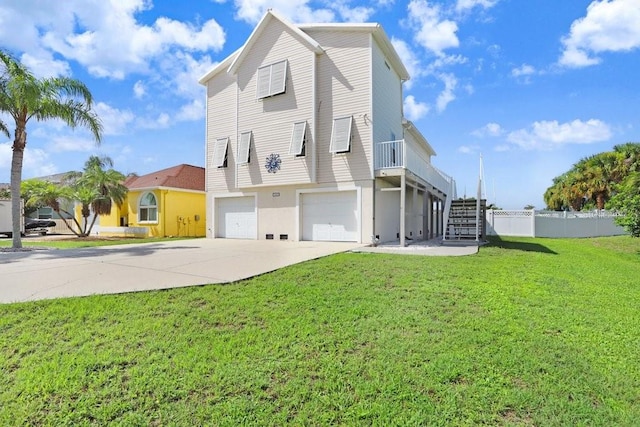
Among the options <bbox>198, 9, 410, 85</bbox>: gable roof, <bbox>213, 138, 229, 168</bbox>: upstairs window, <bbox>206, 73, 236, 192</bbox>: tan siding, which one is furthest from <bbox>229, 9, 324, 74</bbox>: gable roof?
<bbox>213, 138, 229, 168</bbox>: upstairs window

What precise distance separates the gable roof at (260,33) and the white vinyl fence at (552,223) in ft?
50.3

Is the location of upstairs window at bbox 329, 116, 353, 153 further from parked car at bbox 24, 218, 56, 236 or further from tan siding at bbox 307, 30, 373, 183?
parked car at bbox 24, 218, 56, 236

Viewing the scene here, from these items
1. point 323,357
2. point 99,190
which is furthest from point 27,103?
point 323,357

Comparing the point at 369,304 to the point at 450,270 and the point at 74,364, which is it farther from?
the point at 74,364

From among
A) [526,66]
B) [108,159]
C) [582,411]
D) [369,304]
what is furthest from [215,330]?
[108,159]

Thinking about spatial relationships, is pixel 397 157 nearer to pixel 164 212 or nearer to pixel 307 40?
pixel 307 40

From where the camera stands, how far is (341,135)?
1289 centimetres

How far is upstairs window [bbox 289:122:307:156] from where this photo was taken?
13492 mm

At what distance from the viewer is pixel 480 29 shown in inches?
434

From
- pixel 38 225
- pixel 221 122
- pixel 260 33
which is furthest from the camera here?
pixel 38 225

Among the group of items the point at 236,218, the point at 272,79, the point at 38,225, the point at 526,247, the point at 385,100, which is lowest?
the point at 526,247

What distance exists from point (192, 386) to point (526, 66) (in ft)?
51.4

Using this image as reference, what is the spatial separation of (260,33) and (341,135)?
652 cm

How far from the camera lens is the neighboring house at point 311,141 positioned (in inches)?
499
